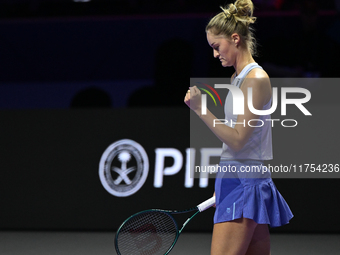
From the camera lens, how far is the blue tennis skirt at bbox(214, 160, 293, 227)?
6.37 ft

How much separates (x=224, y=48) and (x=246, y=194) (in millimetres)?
580

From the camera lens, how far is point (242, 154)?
6.51ft

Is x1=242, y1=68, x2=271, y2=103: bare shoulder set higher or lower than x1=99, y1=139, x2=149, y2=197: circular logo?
higher

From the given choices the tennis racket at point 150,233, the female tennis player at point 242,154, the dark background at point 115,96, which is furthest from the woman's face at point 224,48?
the dark background at point 115,96

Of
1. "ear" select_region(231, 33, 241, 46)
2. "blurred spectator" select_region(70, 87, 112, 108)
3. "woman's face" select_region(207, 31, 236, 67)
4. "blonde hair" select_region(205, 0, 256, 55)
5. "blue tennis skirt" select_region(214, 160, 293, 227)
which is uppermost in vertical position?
"blurred spectator" select_region(70, 87, 112, 108)

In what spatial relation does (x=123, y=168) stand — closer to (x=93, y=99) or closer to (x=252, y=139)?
(x=93, y=99)

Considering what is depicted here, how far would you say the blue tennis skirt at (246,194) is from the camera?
1.94m

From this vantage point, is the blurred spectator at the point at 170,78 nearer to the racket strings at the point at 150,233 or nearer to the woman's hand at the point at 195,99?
the racket strings at the point at 150,233

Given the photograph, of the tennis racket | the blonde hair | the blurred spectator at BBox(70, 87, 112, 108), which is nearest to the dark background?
the blurred spectator at BBox(70, 87, 112, 108)

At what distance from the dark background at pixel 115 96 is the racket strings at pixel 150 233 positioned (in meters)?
1.57

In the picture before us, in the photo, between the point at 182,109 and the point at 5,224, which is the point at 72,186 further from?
the point at 182,109

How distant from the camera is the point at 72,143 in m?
4.40

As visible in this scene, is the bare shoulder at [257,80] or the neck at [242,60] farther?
the neck at [242,60]

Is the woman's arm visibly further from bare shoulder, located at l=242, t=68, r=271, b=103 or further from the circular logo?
the circular logo
